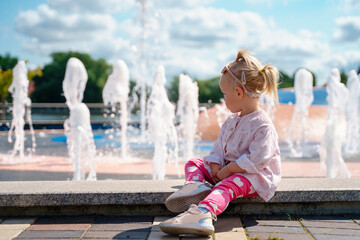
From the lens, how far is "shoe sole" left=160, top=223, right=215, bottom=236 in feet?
7.32

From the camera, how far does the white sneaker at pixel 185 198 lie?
2.52 meters

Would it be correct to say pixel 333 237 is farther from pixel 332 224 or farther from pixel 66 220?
pixel 66 220

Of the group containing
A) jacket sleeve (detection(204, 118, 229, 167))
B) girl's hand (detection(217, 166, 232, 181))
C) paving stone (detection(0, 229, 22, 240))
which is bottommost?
paving stone (detection(0, 229, 22, 240))

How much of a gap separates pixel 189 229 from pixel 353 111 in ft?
31.8

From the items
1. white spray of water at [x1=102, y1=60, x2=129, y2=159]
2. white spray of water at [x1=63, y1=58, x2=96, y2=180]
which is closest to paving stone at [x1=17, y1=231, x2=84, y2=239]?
white spray of water at [x1=63, y1=58, x2=96, y2=180]

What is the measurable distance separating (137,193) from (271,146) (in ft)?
2.82

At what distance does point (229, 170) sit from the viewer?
2605 mm

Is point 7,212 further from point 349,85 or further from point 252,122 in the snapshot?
point 349,85

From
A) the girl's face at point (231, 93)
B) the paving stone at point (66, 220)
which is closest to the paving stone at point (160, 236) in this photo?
the paving stone at point (66, 220)

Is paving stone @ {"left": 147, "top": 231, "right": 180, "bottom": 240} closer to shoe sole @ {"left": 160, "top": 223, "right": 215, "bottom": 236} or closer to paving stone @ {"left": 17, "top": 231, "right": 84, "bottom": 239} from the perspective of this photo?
shoe sole @ {"left": 160, "top": 223, "right": 215, "bottom": 236}

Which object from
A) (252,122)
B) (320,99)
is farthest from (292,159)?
(320,99)

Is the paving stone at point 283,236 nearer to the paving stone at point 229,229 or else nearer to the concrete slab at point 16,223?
the paving stone at point 229,229

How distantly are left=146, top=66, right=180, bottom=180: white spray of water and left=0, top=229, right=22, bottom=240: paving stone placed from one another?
10.1ft

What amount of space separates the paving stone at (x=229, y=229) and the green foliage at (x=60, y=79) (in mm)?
44594
